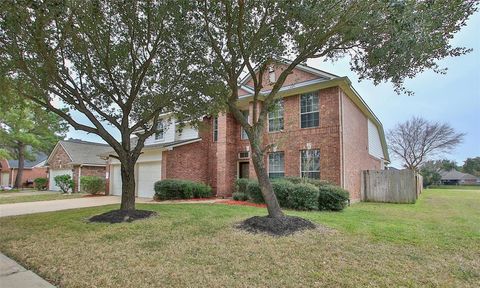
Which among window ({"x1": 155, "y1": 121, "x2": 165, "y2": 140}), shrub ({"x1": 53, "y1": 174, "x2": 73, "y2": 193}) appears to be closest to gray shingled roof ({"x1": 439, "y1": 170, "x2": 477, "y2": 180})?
window ({"x1": 155, "y1": 121, "x2": 165, "y2": 140})

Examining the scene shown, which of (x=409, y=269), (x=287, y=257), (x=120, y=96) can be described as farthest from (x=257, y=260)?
(x=120, y=96)

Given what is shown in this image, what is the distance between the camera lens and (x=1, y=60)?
26.2 feet

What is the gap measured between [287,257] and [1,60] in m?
9.33

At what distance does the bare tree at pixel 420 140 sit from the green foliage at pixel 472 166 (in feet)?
98.7

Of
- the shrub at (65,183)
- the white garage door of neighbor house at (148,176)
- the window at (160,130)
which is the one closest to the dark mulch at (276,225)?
the window at (160,130)

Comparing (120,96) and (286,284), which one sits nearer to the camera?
(286,284)

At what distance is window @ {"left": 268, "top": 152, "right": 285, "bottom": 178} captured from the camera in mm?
15781

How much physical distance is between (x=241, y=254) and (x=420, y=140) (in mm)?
43690

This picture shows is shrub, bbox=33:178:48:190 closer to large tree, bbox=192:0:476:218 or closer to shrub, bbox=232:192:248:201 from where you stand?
shrub, bbox=232:192:248:201

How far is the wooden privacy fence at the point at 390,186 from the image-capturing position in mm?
14930

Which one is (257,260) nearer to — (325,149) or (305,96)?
(325,149)

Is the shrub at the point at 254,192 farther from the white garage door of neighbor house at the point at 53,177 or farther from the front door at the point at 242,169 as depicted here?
the white garage door of neighbor house at the point at 53,177

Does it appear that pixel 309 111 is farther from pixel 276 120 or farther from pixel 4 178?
pixel 4 178

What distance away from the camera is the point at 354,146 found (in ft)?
51.7
